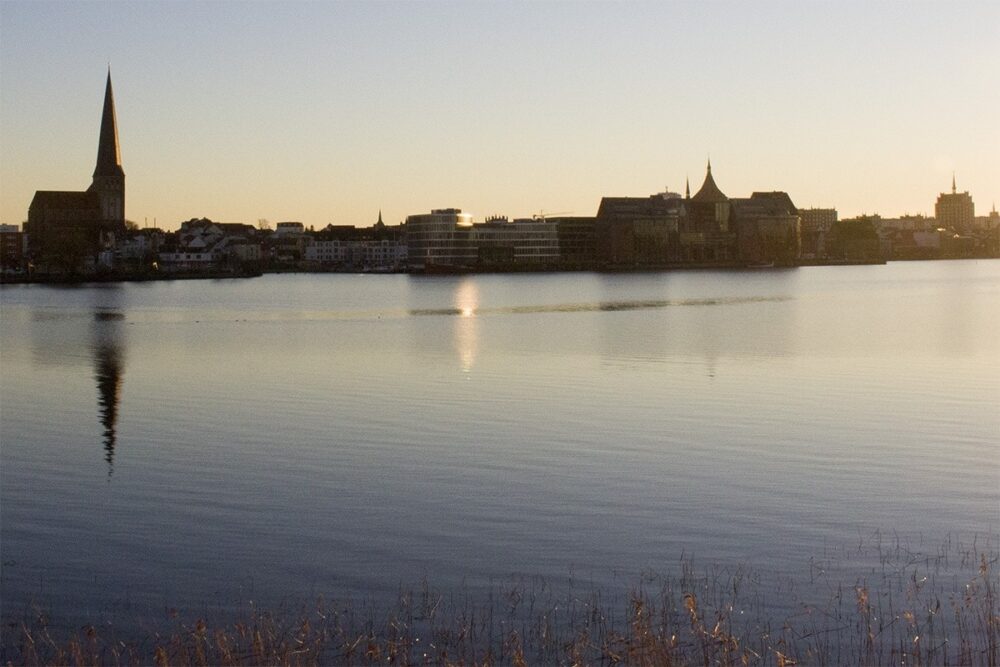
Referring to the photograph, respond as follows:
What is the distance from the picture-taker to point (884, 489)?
1625 cm

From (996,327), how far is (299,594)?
41.9 m

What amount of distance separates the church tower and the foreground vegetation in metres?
175

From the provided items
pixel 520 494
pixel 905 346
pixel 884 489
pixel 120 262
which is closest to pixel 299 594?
pixel 520 494

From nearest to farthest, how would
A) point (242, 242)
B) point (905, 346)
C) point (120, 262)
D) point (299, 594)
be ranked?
point (299, 594) < point (905, 346) < point (120, 262) < point (242, 242)

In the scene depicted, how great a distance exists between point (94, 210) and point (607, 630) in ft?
572

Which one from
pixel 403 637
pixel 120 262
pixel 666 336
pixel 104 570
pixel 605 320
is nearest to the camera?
pixel 403 637

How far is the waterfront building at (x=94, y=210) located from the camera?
553 feet

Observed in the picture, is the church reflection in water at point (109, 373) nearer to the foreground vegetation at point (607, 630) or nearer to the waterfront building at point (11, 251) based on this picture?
the foreground vegetation at point (607, 630)

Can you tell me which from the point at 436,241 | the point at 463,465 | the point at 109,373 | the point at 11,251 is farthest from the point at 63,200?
the point at 463,465

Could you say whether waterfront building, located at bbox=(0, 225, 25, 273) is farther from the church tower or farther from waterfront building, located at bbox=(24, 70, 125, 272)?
the church tower

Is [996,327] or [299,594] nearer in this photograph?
[299,594]

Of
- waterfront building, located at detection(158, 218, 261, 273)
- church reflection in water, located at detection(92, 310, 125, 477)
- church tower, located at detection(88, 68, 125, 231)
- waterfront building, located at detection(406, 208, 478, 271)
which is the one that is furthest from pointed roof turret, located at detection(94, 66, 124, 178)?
church reflection in water, located at detection(92, 310, 125, 477)

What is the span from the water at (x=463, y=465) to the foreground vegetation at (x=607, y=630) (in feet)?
1.95

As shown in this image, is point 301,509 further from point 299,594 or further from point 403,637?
point 403,637
